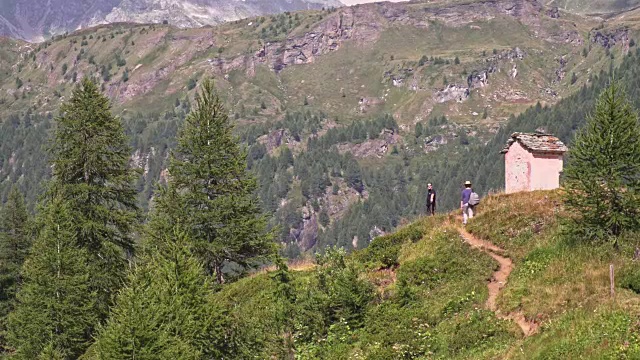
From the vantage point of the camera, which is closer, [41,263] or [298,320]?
[298,320]

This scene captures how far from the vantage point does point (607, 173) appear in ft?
79.8

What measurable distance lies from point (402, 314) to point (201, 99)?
24.3 metres

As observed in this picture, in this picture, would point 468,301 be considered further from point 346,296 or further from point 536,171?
point 536,171

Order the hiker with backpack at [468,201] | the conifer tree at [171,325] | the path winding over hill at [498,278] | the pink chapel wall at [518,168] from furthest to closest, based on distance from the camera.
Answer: the pink chapel wall at [518,168], the hiker with backpack at [468,201], the conifer tree at [171,325], the path winding over hill at [498,278]

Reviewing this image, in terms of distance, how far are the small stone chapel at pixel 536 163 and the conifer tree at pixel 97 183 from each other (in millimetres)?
21147

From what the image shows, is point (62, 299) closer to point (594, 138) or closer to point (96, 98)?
point (96, 98)

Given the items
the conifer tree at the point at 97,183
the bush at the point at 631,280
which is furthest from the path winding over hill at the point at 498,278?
the conifer tree at the point at 97,183

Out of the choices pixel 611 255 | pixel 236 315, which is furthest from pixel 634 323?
pixel 236 315

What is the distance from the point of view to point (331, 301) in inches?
1014

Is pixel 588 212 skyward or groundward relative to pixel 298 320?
skyward

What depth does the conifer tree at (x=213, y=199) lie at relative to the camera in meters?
40.6

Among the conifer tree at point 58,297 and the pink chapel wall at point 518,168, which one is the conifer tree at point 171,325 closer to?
the conifer tree at point 58,297

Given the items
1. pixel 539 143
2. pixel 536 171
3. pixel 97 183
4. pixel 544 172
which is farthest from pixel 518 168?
pixel 97 183

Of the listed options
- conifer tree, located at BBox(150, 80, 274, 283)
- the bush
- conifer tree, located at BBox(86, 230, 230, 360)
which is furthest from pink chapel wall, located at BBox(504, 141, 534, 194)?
conifer tree, located at BBox(86, 230, 230, 360)
